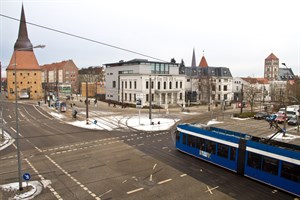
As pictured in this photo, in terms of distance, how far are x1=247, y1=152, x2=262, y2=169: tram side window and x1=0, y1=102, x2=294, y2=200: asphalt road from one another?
113 cm

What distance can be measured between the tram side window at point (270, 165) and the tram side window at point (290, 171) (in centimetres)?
44

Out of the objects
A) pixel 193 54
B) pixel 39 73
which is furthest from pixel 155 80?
pixel 193 54

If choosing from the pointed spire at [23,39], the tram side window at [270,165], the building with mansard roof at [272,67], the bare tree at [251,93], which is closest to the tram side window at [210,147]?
Result: the tram side window at [270,165]

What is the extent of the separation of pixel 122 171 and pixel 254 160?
9139mm

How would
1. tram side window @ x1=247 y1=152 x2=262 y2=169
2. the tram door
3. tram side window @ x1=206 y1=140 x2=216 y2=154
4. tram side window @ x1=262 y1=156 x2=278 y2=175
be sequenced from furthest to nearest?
tram side window @ x1=206 y1=140 x2=216 y2=154 → the tram door → tram side window @ x1=247 y1=152 x2=262 y2=169 → tram side window @ x1=262 y1=156 x2=278 y2=175

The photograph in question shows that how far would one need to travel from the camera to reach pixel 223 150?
18.3 metres

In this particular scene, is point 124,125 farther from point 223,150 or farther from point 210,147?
point 223,150

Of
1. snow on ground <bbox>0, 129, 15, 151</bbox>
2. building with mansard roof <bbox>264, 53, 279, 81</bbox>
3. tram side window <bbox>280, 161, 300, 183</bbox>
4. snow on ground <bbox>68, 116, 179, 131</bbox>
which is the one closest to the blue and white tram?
tram side window <bbox>280, 161, 300, 183</bbox>

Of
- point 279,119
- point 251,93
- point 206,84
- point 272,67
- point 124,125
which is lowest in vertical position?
point 124,125

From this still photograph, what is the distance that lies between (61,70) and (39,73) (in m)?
54.9

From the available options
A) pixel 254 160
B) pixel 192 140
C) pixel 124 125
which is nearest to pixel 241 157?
pixel 254 160

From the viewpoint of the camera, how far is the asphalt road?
48.2 feet

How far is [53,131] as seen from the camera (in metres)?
34.0

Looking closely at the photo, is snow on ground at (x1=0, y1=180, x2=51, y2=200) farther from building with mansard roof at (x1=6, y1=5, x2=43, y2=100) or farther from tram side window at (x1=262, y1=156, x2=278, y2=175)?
building with mansard roof at (x1=6, y1=5, x2=43, y2=100)
